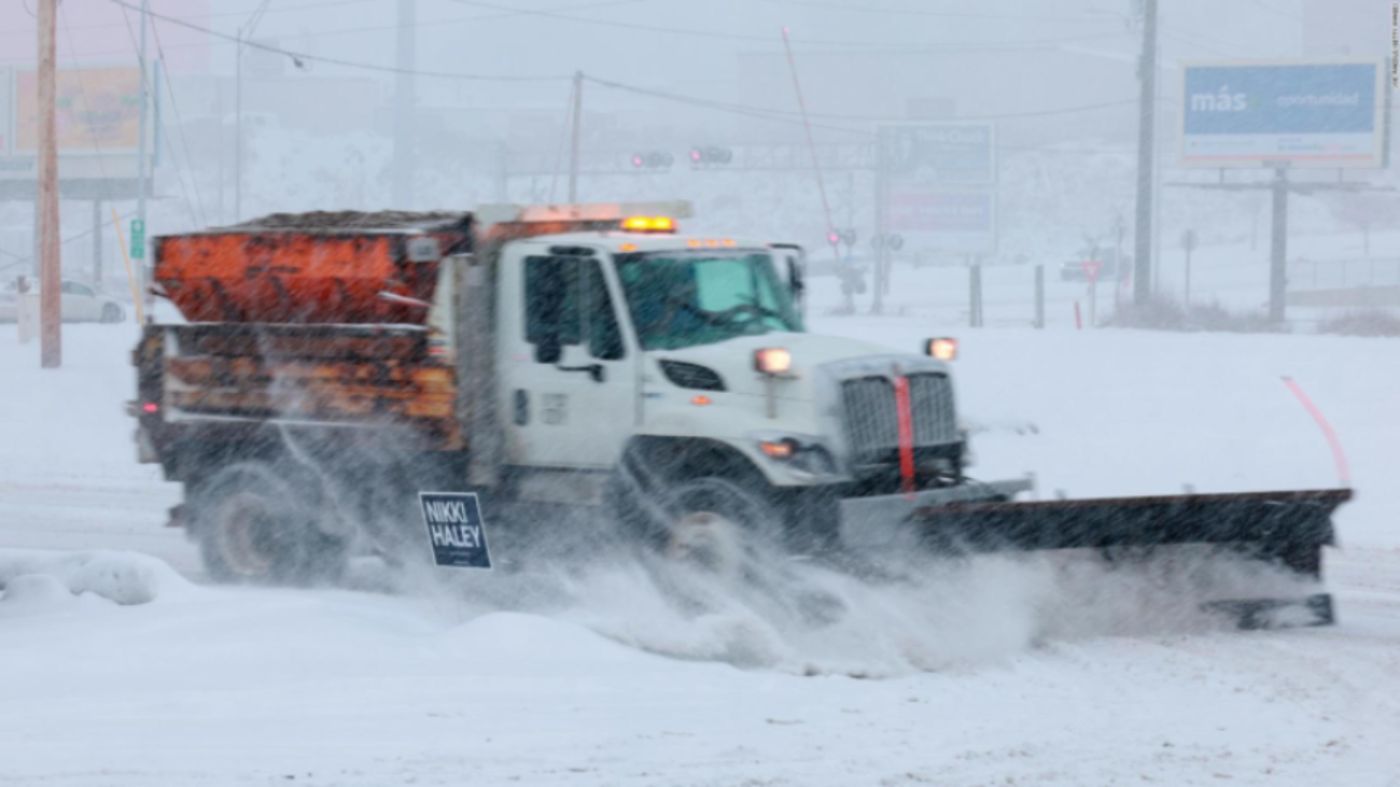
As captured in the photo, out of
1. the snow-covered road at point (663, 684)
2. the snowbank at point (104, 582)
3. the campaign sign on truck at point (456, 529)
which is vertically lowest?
the snow-covered road at point (663, 684)

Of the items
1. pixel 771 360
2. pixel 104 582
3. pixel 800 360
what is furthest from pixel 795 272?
pixel 104 582

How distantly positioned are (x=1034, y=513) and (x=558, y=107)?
12517 centimetres

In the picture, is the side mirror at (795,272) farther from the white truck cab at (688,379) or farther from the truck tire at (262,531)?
the truck tire at (262,531)

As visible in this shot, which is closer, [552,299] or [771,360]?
[771,360]

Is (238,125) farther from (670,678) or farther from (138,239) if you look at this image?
(670,678)

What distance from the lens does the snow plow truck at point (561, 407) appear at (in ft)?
31.9

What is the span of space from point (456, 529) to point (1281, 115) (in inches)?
2079

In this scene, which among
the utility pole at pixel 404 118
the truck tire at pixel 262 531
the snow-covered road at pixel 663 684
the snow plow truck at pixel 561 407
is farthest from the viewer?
the utility pole at pixel 404 118

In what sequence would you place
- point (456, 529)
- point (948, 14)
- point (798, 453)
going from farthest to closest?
point (948, 14), point (456, 529), point (798, 453)

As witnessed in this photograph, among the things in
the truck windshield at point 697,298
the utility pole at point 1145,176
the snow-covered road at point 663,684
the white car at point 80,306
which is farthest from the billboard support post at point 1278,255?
the snow-covered road at point 663,684

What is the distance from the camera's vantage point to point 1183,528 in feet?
32.6

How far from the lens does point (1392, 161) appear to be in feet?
344

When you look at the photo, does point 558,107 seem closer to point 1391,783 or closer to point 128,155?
point 128,155

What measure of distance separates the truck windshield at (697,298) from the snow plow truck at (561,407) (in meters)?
0.02
